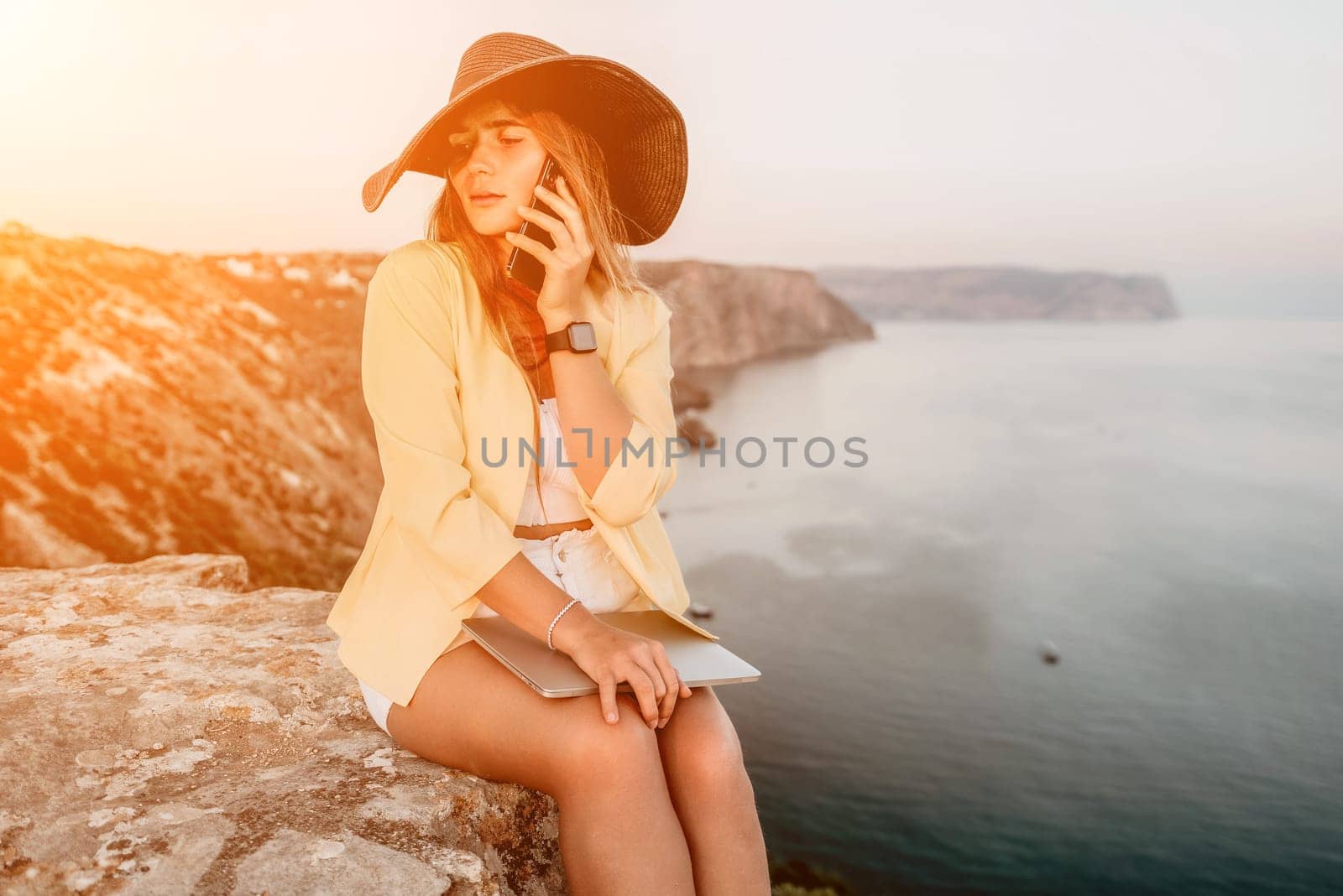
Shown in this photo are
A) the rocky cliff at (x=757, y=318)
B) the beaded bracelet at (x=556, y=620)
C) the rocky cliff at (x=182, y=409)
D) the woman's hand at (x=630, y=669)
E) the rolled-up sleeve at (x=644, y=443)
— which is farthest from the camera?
the rocky cliff at (x=757, y=318)

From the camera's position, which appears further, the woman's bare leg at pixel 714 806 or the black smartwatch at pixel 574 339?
the black smartwatch at pixel 574 339

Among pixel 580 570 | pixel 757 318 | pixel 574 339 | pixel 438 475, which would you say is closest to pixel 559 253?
pixel 574 339

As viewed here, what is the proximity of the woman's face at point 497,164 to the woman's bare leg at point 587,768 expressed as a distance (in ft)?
3.33

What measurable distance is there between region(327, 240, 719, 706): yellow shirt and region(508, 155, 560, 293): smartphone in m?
0.11

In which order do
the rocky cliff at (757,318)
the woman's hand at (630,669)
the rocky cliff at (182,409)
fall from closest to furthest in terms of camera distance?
1. the woman's hand at (630,669)
2. the rocky cliff at (182,409)
3. the rocky cliff at (757,318)

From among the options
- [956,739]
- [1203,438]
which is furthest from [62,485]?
[1203,438]

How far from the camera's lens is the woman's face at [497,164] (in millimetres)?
2160

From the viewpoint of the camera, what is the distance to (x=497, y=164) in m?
2.18

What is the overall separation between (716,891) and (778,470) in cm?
7635

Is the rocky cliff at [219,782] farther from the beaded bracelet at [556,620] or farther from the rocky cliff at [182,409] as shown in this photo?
the rocky cliff at [182,409]

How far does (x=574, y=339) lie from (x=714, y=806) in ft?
3.35

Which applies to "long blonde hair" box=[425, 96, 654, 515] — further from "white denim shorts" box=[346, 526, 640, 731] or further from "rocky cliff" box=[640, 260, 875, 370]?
"rocky cliff" box=[640, 260, 875, 370]

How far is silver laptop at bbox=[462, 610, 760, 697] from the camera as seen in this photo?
176 centimetres

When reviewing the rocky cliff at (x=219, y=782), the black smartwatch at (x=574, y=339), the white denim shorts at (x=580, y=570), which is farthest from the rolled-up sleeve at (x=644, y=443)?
the rocky cliff at (x=219, y=782)
